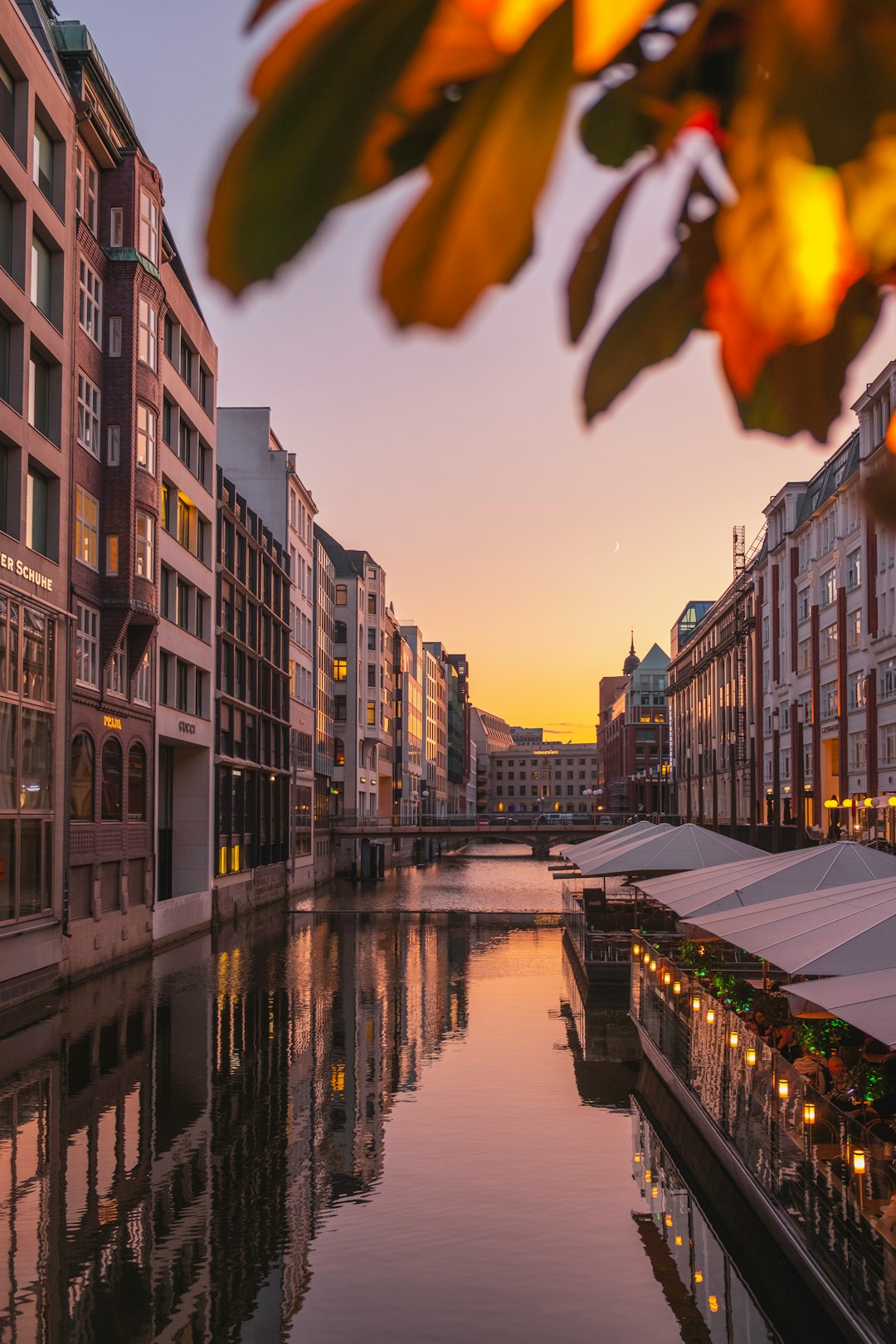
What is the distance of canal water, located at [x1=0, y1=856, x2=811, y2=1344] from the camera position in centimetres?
1105

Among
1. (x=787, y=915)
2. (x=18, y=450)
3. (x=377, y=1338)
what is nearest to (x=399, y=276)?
(x=377, y=1338)

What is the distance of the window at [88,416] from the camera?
30875 mm

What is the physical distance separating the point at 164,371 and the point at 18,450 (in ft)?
45.1

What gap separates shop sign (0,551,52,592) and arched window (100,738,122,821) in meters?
6.21

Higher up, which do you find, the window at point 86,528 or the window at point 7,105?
the window at point 7,105

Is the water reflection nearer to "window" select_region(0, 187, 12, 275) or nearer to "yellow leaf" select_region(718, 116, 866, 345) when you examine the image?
"yellow leaf" select_region(718, 116, 866, 345)

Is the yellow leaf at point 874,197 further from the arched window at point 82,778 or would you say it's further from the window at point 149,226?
the window at point 149,226

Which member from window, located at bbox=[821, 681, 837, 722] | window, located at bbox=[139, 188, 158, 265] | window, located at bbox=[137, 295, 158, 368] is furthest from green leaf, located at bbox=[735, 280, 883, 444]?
window, located at bbox=[821, 681, 837, 722]

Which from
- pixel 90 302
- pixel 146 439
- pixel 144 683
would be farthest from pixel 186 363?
pixel 90 302

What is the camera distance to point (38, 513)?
1115 inches

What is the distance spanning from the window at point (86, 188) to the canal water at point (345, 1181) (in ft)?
58.9

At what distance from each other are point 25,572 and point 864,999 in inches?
806

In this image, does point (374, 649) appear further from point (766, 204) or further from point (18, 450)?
point (766, 204)

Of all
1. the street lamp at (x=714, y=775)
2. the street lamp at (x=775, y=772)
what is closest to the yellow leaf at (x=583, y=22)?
the street lamp at (x=775, y=772)
